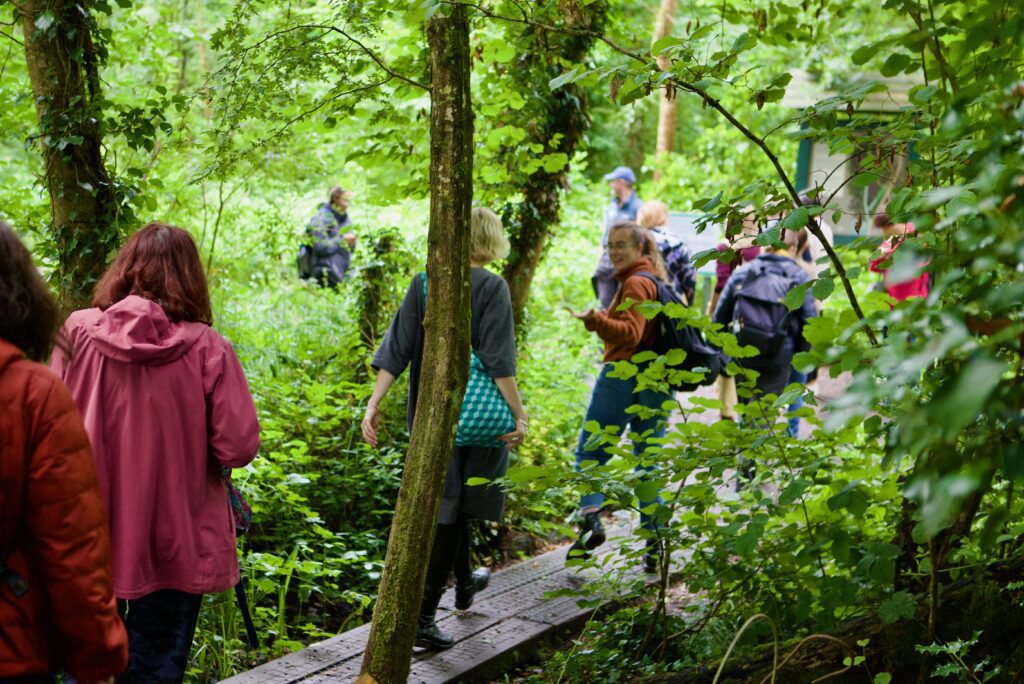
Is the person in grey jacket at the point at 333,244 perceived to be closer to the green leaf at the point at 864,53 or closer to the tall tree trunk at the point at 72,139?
the tall tree trunk at the point at 72,139

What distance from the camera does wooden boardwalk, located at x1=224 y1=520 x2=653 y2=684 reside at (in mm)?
4387

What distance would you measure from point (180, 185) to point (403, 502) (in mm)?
5331

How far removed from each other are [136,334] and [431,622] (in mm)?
2248

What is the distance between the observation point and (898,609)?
353cm

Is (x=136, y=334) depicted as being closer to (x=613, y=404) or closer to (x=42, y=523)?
(x=42, y=523)

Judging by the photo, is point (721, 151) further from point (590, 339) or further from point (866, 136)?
point (866, 136)

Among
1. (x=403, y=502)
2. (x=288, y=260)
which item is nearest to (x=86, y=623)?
(x=403, y=502)

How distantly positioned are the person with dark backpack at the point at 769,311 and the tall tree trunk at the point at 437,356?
3.97 metres

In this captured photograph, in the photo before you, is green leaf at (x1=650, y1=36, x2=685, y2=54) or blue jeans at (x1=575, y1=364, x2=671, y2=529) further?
blue jeans at (x1=575, y1=364, x2=671, y2=529)

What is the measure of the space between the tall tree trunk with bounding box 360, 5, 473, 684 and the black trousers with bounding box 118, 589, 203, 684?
651 millimetres

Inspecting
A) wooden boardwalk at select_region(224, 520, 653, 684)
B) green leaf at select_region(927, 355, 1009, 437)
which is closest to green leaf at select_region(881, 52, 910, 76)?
green leaf at select_region(927, 355, 1009, 437)

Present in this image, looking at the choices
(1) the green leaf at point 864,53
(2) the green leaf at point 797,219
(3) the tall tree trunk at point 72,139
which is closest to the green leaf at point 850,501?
(2) the green leaf at point 797,219

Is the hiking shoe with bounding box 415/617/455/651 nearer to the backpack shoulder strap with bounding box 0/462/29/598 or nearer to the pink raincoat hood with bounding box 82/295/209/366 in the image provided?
the pink raincoat hood with bounding box 82/295/209/366

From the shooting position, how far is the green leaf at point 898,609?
3.51 meters
